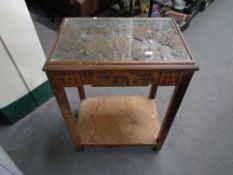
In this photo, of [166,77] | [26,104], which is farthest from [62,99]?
[26,104]

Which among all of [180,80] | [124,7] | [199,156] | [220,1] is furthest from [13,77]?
[220,1]

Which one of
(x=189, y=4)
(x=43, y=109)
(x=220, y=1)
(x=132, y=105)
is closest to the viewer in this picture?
(x=132, y=105)

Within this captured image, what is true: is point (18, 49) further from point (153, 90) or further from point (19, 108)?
point (153, 90)

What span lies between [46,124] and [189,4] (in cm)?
205

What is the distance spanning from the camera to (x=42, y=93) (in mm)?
1301

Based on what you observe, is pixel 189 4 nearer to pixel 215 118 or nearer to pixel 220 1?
pixel 220 1

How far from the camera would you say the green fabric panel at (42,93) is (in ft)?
4.12

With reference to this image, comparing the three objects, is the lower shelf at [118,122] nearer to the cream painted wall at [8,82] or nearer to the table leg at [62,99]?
the table leg at [62,99]

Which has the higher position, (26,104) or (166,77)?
(166,77)

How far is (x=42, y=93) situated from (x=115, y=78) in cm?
85

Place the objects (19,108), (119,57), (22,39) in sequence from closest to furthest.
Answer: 1. (119,57)
2. (22,39)
3. (19,108)

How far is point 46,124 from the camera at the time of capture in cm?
123

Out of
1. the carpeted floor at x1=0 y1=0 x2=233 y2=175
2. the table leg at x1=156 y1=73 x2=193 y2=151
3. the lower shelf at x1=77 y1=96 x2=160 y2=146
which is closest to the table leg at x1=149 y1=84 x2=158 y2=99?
the lower shelf at x1=77 y1=96 x2=160 y2=146

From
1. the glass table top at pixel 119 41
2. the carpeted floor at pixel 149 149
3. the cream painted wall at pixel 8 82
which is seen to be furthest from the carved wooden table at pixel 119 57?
the cream painted wall at pixel 8 82
